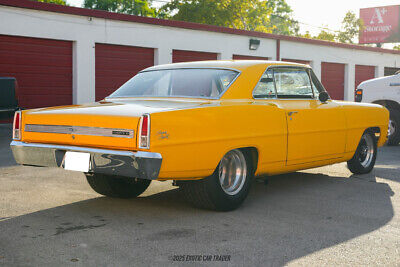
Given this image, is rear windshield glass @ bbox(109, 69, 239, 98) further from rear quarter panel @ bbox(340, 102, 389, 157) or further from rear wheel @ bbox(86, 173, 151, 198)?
rear quarter panel @ bbox(340, 102, 389, 157)

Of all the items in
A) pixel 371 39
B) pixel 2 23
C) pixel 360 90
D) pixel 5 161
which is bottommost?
pixel 5 161

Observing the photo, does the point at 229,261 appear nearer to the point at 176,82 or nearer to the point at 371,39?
the point at 176,82

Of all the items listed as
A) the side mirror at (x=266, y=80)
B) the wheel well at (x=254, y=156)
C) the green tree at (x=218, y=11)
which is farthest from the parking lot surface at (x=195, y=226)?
the green tree at (x=218, y=11)

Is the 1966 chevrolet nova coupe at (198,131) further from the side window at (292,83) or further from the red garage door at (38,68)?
the red garage door at (38,68)

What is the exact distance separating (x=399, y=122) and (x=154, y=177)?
342 inches

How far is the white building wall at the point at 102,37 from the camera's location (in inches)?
582

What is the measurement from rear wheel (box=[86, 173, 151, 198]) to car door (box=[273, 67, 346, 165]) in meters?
1.63

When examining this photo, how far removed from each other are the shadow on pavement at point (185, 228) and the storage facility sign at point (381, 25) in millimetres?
50579

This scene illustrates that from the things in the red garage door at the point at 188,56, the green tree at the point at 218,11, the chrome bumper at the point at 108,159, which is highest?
the green tree at the point at 218,11

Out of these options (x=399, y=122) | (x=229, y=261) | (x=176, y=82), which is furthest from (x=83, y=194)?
(x=399, y=122)

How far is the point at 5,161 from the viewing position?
28.2 ft

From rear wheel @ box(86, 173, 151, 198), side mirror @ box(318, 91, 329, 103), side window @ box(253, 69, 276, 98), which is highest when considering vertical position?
side window @ box(253, 69, 276, 98)

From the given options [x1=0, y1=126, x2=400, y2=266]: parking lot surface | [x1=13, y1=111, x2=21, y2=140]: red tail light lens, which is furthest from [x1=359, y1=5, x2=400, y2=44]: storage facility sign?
[x1=13, y1=111, x2=21, y2=140]: red tail light lens

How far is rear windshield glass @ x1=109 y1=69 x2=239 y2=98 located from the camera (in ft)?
17.4
